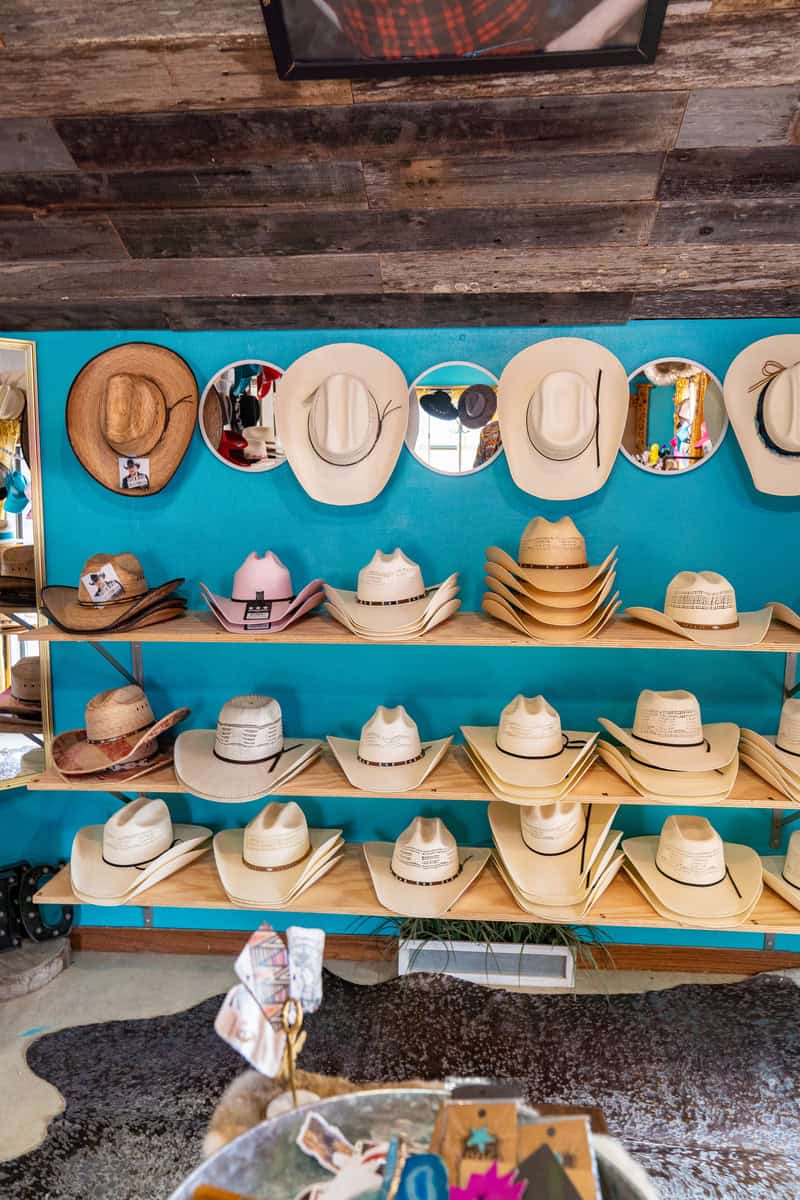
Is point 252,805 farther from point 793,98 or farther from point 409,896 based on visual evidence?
point 793,98

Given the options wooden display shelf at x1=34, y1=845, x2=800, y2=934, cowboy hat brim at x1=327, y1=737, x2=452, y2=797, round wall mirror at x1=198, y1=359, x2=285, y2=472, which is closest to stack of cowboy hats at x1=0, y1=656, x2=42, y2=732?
wooden display shelf at x1=34, y1=845, x2=800, y2=934

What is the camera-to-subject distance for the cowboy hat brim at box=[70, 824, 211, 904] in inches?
104

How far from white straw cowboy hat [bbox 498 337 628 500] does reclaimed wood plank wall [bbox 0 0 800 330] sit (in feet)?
0.54

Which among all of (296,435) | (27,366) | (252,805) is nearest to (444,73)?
(296,435)

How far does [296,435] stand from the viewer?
2635mm

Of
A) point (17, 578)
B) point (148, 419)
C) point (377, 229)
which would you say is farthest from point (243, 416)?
point (17, 578)

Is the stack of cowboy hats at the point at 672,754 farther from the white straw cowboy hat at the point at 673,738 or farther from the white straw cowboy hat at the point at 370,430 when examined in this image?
the white straw cowboy hat at the point at 370,430

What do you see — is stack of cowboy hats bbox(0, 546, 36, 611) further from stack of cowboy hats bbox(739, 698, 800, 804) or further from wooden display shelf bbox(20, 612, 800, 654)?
stack of cowboy hats bbox(739, 698, 800, 804)

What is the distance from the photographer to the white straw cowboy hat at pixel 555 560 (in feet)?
7.86

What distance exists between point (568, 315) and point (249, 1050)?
2.27 m

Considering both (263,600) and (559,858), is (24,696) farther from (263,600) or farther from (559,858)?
(559,858)

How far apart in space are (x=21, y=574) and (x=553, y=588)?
1.93 m

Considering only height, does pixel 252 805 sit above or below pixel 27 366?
below

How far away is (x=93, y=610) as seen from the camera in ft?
8.48
